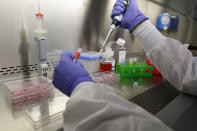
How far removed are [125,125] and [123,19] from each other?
2.76 ft

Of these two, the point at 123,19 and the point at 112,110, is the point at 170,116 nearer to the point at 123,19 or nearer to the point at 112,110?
the point at 112,110

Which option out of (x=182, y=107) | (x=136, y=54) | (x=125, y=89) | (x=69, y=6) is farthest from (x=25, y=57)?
(x=136, y=54)

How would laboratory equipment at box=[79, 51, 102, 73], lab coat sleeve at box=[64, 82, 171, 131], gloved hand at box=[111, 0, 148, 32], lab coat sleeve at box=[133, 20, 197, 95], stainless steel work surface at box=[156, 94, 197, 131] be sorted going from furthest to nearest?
laboratory equipment at box=[79, 51, 102, 73] → gloved hand at box=[111, 0, 148, 32] → lab coat sleeve at box=[133, 20, 197, 95] → stainless steel work surface at box=[156, 94, 197, 131] → lab coat sleeve at box=[64, 82, 171, 131]

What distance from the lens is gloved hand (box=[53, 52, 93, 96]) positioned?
60cm

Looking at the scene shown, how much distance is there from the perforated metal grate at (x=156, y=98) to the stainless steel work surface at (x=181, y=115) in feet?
0.26

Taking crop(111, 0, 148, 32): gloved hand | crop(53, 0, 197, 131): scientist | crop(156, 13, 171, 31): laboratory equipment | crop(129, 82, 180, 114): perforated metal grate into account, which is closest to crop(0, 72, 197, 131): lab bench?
crop(129, 82, 180, 114): perforated metal grate

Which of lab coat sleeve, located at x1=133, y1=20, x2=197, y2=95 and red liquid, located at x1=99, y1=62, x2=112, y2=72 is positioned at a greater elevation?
lab coat sleeve, located at x1=133, y1=20, x2=197, y2=95

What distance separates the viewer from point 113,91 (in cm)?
50

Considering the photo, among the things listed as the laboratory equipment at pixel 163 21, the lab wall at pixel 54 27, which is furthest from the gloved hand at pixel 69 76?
the laboratory equipment at pixel 163 21

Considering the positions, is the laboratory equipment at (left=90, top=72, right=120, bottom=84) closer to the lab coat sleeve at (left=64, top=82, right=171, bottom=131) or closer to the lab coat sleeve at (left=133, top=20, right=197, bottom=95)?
the lab coat sleeve at (left=133, top=20, right=197, bottom=95)

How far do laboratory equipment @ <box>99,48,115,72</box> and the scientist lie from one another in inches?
11.8

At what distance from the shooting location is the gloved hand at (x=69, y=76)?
597 millimetres

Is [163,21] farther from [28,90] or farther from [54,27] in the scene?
[28,90]

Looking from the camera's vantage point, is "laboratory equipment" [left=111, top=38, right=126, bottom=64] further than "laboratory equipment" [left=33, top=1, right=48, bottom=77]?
Yes
